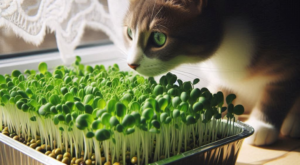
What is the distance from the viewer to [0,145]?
67 cm

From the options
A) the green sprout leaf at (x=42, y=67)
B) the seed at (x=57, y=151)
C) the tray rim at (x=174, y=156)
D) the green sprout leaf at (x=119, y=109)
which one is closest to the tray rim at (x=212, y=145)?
the tray rim at (x=174, y=156)

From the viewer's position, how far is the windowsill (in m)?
1.11

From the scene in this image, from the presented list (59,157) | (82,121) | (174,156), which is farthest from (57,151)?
(174,156)

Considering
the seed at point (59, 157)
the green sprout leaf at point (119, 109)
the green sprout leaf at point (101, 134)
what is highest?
the green sprout leaf at point (119, 109)

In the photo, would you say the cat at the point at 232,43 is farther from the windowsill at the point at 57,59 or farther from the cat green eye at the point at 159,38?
the windowsill at the point at 57,59

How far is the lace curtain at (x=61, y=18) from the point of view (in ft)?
2.94

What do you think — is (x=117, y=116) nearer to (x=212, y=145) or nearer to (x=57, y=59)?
(x=212, y=145)

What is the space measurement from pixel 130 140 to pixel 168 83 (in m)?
0.20

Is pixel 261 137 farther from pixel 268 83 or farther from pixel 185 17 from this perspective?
pixel 185 17

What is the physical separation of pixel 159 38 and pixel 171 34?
38mm

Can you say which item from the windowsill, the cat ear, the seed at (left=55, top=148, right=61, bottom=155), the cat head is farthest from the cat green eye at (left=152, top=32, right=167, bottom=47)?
the seed at (left=55, top=148, right=61, bottom=155)

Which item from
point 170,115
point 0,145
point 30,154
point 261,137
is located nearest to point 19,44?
point 0,145

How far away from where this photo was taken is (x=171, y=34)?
2.40ft

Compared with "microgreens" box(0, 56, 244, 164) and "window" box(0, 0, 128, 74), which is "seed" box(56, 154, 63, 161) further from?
"window" box(0, 0, 128, 74)
